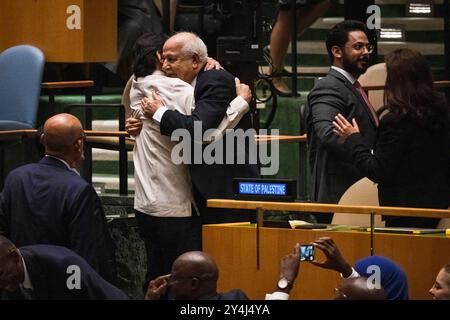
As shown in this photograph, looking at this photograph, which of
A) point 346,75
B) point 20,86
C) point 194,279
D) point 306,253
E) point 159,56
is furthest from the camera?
point 20,86

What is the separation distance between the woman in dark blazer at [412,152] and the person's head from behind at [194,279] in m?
1.44

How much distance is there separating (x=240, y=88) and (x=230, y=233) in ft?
3.44

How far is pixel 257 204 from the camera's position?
7.78 meters

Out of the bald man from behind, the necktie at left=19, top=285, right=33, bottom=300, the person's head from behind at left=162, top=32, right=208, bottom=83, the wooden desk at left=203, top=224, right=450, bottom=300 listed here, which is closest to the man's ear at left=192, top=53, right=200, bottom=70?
the person's head from behind at left=162, top=32, right=208, bottom=83

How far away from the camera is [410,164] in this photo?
792 cm

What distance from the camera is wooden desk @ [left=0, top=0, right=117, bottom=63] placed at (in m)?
11.0

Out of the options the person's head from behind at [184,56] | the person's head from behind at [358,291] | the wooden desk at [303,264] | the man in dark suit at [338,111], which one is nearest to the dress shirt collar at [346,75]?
the man in dark suit at [338,111]

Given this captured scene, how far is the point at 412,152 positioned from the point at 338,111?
0.95 metres

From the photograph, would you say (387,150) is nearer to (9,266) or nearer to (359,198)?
(359,198)

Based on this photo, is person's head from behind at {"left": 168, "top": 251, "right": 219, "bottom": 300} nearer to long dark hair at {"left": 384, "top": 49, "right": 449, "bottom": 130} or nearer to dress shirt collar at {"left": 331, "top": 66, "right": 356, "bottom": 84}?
long dark hair at {"left": 384, "top": 49, "right": 449, "bottom": 130}

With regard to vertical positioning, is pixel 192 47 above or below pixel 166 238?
above

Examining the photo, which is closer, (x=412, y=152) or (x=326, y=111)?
(x=412, y=152)

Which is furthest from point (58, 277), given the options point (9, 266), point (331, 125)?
point (331, 125)
